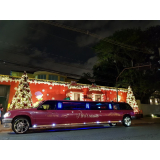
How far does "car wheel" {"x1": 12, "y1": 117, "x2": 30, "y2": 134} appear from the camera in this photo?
8.47 m

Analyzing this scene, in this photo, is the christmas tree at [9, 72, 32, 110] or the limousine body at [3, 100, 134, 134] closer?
the limousine body at [3, 100, 134, 134]

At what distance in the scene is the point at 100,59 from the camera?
2806 centimetres

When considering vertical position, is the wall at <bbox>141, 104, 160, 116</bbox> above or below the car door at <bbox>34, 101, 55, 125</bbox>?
below

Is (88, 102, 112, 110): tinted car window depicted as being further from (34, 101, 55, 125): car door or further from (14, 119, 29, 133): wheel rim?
(14, 119, 29, 133): wheel rim

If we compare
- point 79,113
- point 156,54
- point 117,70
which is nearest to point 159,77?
point 156,54

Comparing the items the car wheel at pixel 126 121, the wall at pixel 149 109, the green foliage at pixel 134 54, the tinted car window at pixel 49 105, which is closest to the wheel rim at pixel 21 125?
the tinted car window at pixel 49 105

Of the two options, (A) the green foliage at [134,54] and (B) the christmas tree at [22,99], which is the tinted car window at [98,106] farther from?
(A) the green foliage at [134,54]

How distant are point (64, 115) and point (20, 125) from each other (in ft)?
9.43

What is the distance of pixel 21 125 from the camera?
8.60m

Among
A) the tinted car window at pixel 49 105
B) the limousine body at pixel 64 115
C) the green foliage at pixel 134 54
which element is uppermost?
the green foliage at pixel 134 54

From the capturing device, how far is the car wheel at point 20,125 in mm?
8469

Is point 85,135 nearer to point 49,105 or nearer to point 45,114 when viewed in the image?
point 45,114

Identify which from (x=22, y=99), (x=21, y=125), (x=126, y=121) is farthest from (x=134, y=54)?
(x=21, y=125)

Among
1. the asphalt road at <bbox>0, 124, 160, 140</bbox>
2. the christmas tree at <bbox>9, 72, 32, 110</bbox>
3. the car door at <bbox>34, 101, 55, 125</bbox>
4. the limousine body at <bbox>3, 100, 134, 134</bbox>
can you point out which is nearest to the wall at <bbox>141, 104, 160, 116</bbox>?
the limousine body at <bbox>3, 100, 134, 134</bbox>
